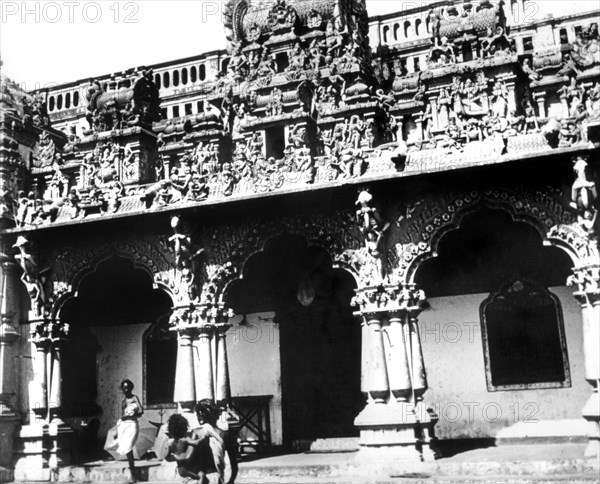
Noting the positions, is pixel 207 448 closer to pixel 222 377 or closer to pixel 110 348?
pixel 222 377

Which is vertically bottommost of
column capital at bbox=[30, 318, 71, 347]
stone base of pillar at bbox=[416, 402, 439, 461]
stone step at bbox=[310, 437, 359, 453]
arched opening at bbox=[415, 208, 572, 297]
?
stone step at bbox=[310, 437, 359, 453]

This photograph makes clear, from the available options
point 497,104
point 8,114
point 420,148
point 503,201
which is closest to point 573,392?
point 503,201

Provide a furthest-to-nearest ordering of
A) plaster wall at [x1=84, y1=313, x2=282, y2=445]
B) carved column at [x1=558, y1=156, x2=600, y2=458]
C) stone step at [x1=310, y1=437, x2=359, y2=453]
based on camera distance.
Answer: plaster wall at [x1=84, y1=313, x2=282, y2=445]
stone step at [x1=310, y1=437, x2=359, y2=453]
carved column at [x1=558, y1=156, x2=600, y2=458]

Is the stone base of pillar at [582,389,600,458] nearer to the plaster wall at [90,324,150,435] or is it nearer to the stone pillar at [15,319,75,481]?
the stone pillar at [15,319,75,481]

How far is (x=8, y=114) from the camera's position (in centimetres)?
1898

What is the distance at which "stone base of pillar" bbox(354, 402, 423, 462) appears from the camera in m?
13.6

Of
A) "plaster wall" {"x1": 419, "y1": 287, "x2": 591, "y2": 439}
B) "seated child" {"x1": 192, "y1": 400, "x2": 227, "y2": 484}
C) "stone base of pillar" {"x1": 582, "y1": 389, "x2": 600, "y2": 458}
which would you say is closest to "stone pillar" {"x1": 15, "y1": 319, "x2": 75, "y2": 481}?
"seated child" {"x1": 192, "y1": 400, "x2": 227, "y2": 484}

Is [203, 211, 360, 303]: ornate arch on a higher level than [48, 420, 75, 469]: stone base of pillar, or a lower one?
higher

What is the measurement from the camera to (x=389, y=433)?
1377 centimetres

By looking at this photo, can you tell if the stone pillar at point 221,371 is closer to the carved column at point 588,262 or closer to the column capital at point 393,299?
the column capital at point 393,299

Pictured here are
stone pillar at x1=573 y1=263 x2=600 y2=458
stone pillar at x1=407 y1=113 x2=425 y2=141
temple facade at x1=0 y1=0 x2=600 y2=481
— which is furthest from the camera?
stone pillar at x1=407 y1=113 x2=425 y2=141

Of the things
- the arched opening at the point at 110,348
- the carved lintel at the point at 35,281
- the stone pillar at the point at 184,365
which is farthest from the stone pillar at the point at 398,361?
the carved lintel at the point at 35,281

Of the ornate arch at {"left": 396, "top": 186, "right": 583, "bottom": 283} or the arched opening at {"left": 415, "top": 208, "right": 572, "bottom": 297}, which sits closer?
the ornate arch at {"left": 396, "top": 186, "right": 583, "bottom": 283}

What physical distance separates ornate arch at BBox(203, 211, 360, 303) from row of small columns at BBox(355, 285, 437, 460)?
36.7 inches
